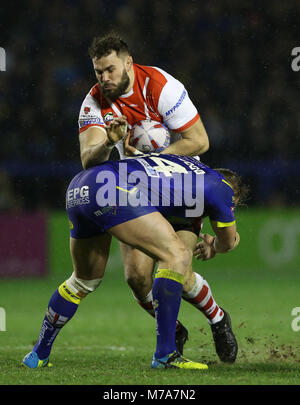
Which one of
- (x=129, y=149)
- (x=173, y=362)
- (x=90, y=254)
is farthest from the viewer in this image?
(x=129, y=149)

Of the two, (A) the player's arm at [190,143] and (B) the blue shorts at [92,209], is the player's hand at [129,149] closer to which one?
(A) the player's arm at [190,143]

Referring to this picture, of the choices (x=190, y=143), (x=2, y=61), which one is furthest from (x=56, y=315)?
(x=2, y=61)

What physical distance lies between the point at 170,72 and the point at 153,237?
934 centimetres

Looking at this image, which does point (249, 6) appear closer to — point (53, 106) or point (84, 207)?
point (53, 106)

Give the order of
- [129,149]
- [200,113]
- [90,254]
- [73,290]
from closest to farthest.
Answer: [90,254]
[73,290]
[129,149]
[200,113]

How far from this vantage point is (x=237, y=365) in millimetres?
4672

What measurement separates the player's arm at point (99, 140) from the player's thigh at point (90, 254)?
0.44m

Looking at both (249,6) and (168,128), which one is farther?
(249,6)

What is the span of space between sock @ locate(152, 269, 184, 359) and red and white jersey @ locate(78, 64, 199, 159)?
121 cm

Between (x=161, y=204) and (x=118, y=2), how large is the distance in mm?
10699

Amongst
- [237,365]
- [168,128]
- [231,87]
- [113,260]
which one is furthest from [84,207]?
[231,87]

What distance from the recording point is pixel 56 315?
4.61 meters

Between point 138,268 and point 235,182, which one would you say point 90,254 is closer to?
point 138,268

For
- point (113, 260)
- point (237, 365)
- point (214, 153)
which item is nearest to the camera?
point (237, 365)
